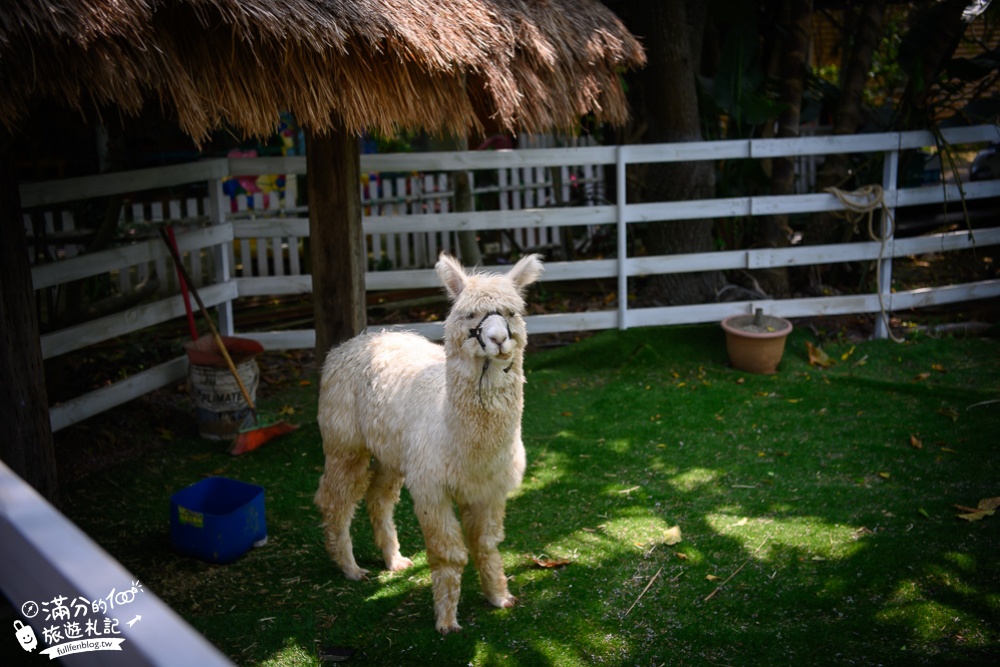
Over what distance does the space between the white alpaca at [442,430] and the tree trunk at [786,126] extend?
5.33 meters

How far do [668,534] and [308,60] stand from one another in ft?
A: 10.5

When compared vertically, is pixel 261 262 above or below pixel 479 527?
above

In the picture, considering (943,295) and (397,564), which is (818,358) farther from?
(397,564)

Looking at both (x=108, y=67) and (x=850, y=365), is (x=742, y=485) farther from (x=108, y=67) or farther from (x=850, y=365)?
(x=108, y=67)

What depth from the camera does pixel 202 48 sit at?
155 inches

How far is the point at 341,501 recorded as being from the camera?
440 cm

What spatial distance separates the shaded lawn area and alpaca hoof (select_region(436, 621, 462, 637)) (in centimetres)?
7

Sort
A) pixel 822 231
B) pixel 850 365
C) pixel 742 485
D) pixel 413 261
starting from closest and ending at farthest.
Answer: pixel 742 485, pixel 850 365, pixel 822 231, pixel 413 261

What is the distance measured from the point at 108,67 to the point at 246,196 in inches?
328

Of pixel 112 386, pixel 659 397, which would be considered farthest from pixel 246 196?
pixel 659 397

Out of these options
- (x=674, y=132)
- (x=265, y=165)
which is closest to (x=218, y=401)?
(x=265, y=165)

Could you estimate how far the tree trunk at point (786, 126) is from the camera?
28.3 ft

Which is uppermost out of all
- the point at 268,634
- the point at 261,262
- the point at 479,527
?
the point at 261,262

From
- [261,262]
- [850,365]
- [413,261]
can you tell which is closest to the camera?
[850,365]
